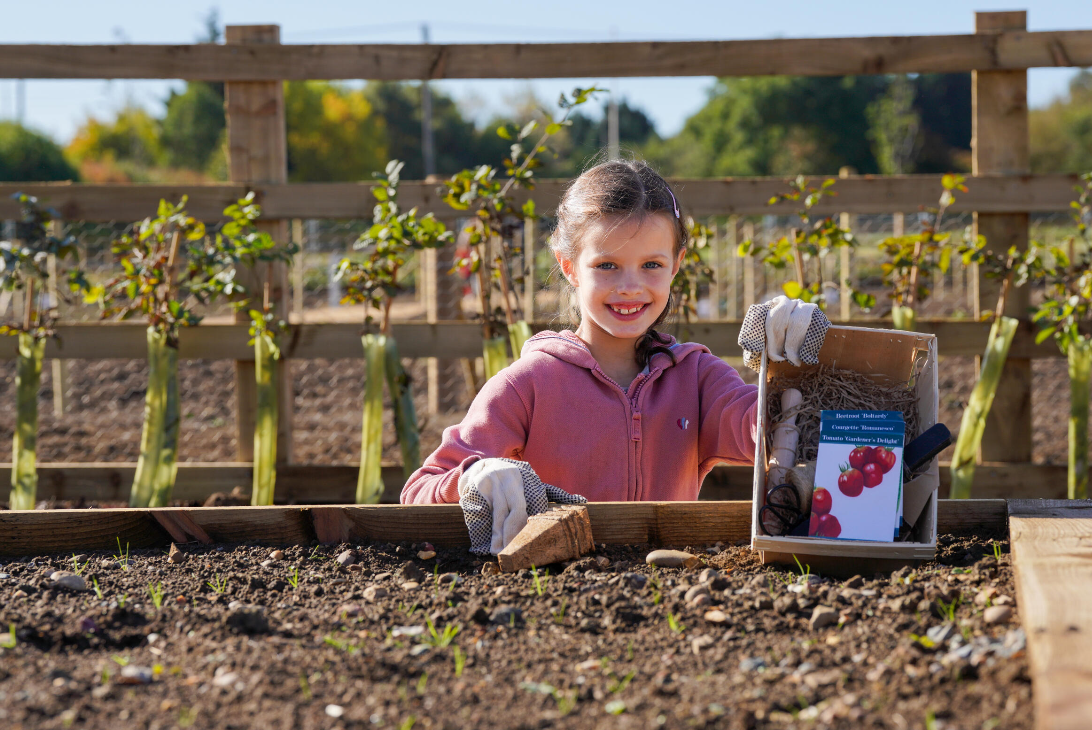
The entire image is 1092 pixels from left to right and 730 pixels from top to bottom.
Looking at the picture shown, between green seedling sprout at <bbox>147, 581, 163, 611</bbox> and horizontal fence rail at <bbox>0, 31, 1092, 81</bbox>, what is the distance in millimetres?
2124

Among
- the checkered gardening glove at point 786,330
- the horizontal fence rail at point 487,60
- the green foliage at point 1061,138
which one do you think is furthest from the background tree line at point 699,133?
the checkered gardening glove at point 786,330

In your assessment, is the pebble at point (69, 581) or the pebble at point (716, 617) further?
the pebble at point (69, 581)

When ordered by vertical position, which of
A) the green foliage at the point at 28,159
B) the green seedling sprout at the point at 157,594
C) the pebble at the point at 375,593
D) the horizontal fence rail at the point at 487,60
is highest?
the green foliage at the point at 28,159

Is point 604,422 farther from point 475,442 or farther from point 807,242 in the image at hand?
point 807,242

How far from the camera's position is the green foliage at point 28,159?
28.3m

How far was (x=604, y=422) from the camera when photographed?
Result: 6.51 ft

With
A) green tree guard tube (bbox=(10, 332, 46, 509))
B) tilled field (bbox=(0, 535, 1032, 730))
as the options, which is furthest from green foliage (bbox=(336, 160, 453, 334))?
tilled field (bbox=(0, 535, 1032, 730))

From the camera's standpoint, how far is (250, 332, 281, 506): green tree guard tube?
114 inches

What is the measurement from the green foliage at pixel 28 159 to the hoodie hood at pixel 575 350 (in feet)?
99.6

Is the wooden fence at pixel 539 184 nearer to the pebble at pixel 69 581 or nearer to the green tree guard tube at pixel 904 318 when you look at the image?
the green tree guard tube at pixel 904 318

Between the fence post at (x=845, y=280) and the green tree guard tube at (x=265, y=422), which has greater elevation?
the fence post at (x=845, y=280)

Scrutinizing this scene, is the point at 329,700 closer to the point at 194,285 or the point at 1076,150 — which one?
the point at 194,285

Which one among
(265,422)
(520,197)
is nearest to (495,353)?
(520,197)

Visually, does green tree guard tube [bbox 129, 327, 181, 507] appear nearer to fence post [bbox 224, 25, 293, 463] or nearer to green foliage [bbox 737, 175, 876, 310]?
fence post [bbox 224, 25, 293, 463]
